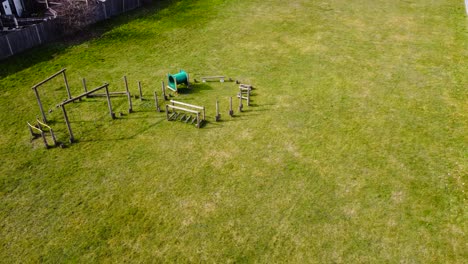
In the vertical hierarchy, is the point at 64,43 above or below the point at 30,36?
below

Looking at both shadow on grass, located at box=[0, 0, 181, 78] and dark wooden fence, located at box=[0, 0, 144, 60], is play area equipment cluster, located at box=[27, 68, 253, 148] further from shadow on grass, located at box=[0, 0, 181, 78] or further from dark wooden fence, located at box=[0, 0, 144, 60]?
dark wooden fence, located at box=[0, 0, 144, 60]

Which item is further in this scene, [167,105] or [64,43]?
[64,43]

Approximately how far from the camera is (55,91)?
63.4 ft

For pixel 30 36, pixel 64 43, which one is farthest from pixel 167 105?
pixel 30 36

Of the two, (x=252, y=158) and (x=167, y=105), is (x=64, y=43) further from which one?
(x=252, y=158)

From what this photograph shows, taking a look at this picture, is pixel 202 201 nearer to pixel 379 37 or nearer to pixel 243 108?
pixel 243 108

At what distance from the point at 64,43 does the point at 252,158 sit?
17353 mm

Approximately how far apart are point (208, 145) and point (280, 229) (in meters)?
5.29

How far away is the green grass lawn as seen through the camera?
11.5 metres

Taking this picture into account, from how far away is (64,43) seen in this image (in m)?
24.4

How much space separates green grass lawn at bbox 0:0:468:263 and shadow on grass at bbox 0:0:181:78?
16 centimetres

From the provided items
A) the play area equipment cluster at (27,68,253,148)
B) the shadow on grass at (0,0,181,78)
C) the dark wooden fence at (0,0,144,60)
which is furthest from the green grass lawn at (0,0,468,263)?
the dark wooden fence at (0,0,144,60)

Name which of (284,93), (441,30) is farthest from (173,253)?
(441,30)

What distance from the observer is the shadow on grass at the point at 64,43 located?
21.5 meters
